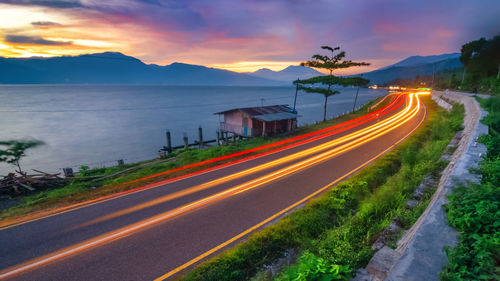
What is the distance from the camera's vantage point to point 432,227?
4910mm

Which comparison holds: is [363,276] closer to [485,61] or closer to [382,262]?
[382,262]

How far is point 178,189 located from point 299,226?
285 inches

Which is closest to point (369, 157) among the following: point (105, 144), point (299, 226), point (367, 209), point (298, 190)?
point (298, 190)

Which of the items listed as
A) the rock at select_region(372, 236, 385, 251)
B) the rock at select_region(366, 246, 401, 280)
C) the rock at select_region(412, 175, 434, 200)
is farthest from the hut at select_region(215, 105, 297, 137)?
the rock at select_region(366, 246, 401, 280)

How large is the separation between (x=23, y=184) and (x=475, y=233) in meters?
21.0

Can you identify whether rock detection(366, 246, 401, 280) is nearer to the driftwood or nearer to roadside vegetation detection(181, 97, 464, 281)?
roadside vegetation detection(181, 97, 464, 281)

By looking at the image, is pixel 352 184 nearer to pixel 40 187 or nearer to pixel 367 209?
pixel 367 209

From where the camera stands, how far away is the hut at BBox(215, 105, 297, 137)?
32.0 meters

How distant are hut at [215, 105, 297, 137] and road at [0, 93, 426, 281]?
17.2 meters

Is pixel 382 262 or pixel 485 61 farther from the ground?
pixel 485 61

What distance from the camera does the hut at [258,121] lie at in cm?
3197

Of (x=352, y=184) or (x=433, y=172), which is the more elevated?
(x=433, y=172)

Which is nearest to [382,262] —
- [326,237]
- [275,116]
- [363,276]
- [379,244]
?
[363,276]

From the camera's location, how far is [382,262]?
4.79m
